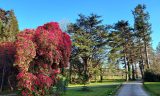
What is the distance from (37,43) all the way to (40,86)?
2.91m

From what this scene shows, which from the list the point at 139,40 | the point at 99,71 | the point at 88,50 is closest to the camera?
the point at 88,50

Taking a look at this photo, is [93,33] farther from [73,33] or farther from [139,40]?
[139,40]

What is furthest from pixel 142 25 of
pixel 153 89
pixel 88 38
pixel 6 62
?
pixel 6 62

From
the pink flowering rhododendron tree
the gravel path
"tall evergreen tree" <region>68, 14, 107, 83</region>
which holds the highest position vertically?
"tall evergreen tree" <region>68, 14, 107, 83</region>

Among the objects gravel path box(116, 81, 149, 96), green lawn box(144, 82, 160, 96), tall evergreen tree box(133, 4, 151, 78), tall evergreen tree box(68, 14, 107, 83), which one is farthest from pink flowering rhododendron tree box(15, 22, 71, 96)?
tall evergreen tree box(133, 4, 151, 78)

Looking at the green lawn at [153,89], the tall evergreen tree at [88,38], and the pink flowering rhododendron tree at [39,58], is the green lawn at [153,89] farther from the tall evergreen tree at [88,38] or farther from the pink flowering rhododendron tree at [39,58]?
the tall evergreen tree at [88,38]

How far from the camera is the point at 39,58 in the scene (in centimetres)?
1919

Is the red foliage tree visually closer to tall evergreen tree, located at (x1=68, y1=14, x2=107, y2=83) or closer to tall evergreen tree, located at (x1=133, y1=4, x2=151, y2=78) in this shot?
tall evergreen tree, located at (x1=68, y1=14, x2=107, y2=83)

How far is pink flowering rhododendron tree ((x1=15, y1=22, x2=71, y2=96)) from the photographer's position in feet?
Result: 57.6

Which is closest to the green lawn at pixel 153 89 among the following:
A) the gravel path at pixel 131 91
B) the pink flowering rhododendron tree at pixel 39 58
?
the gravel path at pixel 131 91

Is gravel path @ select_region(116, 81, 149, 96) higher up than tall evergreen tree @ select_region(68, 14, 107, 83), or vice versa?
tall evergreen tree @ select_region(68, 14, 107, 83)

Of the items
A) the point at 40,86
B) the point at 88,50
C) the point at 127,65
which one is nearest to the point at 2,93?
the point at 40,86

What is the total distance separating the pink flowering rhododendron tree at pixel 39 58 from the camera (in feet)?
57.6

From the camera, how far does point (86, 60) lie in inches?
2250
